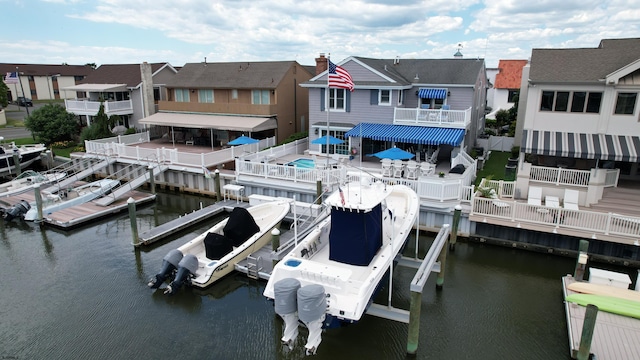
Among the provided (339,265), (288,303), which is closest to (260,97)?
(339,265)

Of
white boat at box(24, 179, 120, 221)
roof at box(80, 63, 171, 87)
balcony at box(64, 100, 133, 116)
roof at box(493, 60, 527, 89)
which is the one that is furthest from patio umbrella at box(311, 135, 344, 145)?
roof at box(493, 60, 527, 89)

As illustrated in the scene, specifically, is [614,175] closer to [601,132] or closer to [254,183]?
[601,132]

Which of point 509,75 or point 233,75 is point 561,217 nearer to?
point 233,75

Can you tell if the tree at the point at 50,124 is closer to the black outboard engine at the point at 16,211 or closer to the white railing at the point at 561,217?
the black outboard engine at the point at 16,211

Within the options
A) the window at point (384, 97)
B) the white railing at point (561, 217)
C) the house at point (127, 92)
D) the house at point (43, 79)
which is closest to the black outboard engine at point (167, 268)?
the white railing at point (561, 217)

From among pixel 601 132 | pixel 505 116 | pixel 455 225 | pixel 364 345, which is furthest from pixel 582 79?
pixel 505 116
